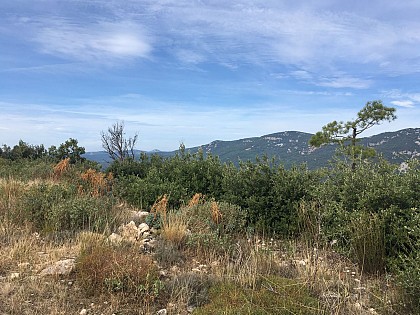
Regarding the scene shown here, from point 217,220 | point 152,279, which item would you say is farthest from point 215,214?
point 152,279

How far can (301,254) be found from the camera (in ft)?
17.1

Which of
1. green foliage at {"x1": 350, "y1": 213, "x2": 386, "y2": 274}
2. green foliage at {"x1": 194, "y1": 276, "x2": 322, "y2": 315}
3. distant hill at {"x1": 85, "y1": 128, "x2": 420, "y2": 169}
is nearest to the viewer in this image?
green foliage at {"x1": 194, "y1": 276, "x2": 322, "y2": 315}

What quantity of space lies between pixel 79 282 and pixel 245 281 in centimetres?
198

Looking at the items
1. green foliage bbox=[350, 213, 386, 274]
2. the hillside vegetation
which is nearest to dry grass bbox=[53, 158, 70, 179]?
the hillside vegetation

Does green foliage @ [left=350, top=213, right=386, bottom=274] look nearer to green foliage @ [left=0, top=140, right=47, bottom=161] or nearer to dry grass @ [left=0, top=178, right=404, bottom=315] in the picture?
dry grass @ [left=0, top=178, right=404, bottom=315]

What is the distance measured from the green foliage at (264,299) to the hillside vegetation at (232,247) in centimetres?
1

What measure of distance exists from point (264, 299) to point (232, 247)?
1.77m

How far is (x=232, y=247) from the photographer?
5.30 metres

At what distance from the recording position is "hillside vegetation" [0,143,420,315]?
3.62m

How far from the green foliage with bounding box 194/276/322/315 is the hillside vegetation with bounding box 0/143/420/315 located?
1 centimetres

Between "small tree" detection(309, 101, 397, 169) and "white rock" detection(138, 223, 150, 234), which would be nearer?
"white rock" detection(138, 223, 150, 234)

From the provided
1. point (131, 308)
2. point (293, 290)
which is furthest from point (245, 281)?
point (131, 308)

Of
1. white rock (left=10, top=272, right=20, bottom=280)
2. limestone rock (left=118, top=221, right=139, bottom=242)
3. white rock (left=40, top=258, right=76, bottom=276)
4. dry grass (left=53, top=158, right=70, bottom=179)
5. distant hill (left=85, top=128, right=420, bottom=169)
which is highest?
distant hill (left=85, top=128, right=420, bottom=169)

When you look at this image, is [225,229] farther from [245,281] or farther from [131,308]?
[131,308]
